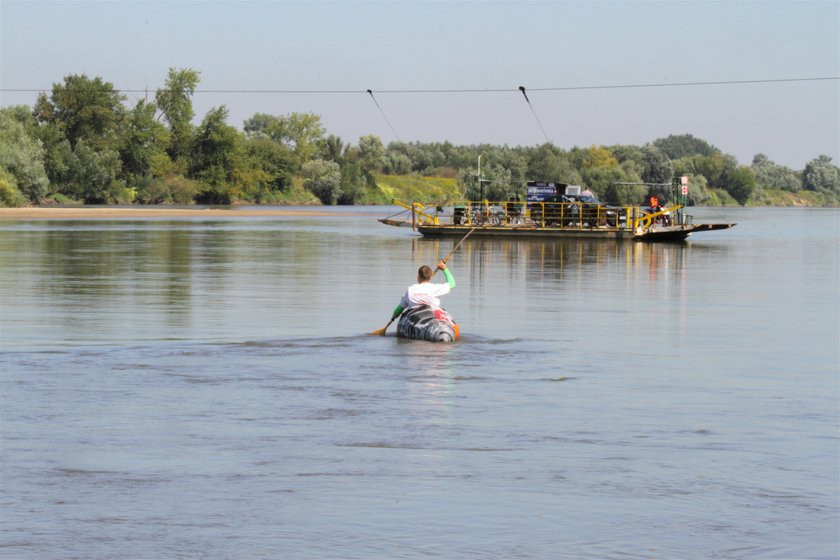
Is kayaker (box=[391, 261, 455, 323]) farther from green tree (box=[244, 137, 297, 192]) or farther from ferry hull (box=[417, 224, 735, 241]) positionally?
green tree (box=[244, 137, 297, 192])

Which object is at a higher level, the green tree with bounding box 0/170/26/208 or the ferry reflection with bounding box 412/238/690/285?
the green tree with bounding box 0/170/26/208

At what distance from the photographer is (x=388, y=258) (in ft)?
168

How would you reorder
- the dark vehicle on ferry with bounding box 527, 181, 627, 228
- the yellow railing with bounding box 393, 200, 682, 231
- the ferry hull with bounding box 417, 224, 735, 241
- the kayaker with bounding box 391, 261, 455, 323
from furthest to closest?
the dark vehicle on ferry with bounding box 527, 181, 627, 228
the yellow railing with bounding box 393, 200, 682, 231
the ferry hull with bounding box 417, 224, 735, 241
the kayaker with bounding box 391, 261, 455, 323

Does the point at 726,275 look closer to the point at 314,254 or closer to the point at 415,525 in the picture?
the point at 314,254

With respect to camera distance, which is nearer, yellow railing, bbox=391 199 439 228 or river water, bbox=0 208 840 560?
river water, bbox=0 208 840 560

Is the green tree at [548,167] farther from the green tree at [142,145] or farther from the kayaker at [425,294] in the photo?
the kayaker at [425,294]

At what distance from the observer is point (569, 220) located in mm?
72688

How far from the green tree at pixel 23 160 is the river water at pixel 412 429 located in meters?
99.3

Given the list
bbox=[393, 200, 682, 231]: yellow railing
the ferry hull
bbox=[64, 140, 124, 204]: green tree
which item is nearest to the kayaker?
the ferry hull

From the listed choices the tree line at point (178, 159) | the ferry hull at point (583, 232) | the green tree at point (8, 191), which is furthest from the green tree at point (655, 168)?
the ferry hull at point (583, 232)

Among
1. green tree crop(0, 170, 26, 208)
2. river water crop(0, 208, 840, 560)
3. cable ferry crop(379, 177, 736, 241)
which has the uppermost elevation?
green tree crop(0, 170, 26, 208)

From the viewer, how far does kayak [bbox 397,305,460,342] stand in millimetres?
21953

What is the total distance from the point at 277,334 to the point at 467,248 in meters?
38.0

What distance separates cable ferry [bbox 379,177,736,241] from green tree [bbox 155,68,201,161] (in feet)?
333
